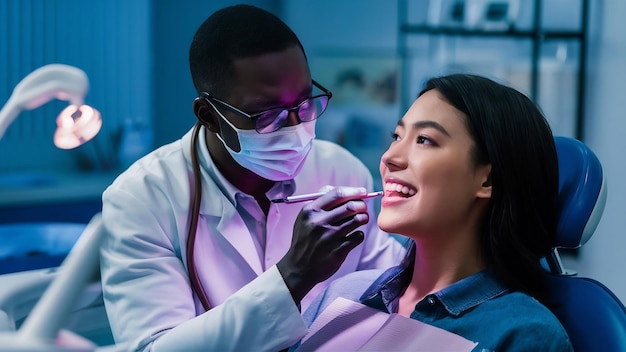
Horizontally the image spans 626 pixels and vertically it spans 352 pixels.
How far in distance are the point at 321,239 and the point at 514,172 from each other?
404 millimetres

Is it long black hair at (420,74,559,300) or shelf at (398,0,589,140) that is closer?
long black hair at (420,74,559,300)

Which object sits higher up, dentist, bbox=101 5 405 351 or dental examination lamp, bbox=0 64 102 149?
dental examination lamp, bbox=0 64 102 149

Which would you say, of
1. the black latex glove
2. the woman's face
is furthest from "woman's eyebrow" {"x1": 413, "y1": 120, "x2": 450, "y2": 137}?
the black latex glove

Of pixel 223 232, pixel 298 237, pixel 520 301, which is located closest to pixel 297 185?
pixel 223 232

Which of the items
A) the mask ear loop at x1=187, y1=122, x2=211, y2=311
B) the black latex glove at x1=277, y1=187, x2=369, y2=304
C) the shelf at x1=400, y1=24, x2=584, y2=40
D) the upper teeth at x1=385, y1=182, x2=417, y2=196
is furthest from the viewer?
the shelf at x1=400, y1=24, x2=584, y2=40

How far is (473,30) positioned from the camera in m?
3.82

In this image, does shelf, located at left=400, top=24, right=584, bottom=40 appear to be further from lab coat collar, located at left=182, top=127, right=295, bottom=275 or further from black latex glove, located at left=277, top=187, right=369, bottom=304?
black latex glove, located at left=277, top=187, right=369, bottom=304

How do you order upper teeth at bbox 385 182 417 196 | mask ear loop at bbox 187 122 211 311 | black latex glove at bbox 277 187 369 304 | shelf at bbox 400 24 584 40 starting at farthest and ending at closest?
shelf at bbox 400 24 584 40, mask ear loop at bbox 187 122 211 311, upper teeth at bbox 385 182 417 196, black latex glove at bbox 277 187 369 304

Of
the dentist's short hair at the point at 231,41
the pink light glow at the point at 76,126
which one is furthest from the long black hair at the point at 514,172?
the pink light glow at the point at 76,126

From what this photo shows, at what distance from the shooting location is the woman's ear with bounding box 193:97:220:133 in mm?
1521

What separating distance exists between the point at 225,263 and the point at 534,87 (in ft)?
9.43

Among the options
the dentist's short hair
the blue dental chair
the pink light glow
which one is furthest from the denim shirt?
the pink light glow

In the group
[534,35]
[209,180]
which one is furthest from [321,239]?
[534,35]

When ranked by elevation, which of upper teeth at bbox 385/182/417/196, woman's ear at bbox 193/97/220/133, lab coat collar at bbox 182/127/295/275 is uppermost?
woman's ear at bbox 193/97/220/133
